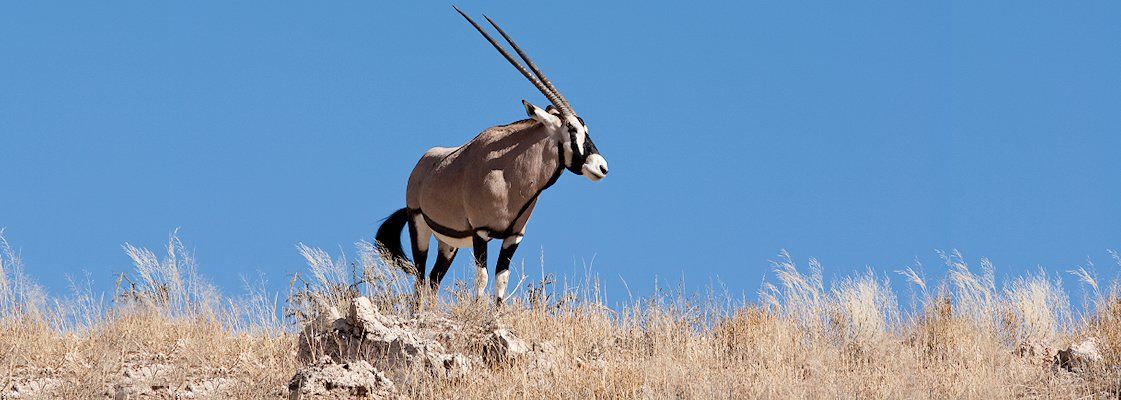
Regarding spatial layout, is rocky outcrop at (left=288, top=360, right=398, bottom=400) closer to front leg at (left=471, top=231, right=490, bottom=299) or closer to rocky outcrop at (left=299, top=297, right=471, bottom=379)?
rocky outcrop at (left=299, top=297, right=471, bottom=379)

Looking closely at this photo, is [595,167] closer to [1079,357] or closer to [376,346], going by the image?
[376,346]

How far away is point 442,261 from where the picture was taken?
1395 cm

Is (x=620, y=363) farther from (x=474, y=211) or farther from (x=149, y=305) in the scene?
(x=149, y=305)

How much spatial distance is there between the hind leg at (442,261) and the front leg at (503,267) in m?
1.33

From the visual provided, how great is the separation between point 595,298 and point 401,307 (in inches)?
68.6

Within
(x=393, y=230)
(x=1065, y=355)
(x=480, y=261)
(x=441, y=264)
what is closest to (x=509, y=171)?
(x=480, y=261)

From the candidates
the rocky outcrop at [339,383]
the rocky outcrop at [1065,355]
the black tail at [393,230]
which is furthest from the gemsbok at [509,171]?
the rocky outcrop at [1065,355]

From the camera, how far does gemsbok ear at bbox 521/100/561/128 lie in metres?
12.5

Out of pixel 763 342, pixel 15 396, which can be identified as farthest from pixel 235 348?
pixel 763 342

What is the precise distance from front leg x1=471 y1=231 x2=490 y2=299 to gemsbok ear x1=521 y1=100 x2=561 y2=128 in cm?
116

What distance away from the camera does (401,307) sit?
12383 mm

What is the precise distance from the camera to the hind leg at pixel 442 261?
45.7 feet

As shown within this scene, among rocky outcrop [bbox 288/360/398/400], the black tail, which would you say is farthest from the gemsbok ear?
rocky outcrop [bbox 288/360/398/400]

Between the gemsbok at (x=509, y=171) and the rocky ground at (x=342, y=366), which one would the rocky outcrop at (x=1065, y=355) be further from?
the rocky ground at (x=342, y=366)
